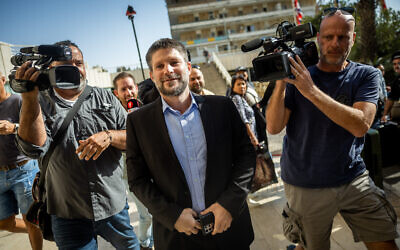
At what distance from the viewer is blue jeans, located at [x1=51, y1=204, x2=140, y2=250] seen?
1.68m

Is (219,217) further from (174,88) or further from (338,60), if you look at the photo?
(338,60)

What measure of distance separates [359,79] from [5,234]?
4837mm

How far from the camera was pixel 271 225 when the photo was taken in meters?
2.90

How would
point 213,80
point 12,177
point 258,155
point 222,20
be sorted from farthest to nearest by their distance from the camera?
point 222,20
point 213,80
point 258,155
point 12,177

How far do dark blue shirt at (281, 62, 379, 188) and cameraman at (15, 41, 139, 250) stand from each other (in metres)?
1.35

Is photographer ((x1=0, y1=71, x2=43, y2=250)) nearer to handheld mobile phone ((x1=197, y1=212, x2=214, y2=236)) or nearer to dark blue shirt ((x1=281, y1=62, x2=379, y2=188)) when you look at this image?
handheld mobile phone ((x1=197, y1=212, x2=214, y2=236))

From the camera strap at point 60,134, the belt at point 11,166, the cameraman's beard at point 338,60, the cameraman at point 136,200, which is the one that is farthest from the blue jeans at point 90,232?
the cameraman's beard at point 338,60

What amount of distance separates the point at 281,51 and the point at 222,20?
39.0 metres

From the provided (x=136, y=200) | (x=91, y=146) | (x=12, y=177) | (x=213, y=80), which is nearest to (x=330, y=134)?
(x=91, y=146)

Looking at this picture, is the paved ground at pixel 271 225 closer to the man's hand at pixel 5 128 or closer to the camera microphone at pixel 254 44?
the man's hand at pixel 5 128

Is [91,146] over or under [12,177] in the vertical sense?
over

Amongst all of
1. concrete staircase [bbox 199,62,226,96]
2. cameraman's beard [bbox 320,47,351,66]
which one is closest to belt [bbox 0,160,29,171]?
cameraman's beard [bbox 320,47,351,66]

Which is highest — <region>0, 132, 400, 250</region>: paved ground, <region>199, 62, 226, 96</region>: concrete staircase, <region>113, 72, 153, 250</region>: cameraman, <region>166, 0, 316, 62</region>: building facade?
<region>166, 0, 316, 62</region>: building facade

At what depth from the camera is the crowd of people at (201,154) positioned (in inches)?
56.0
